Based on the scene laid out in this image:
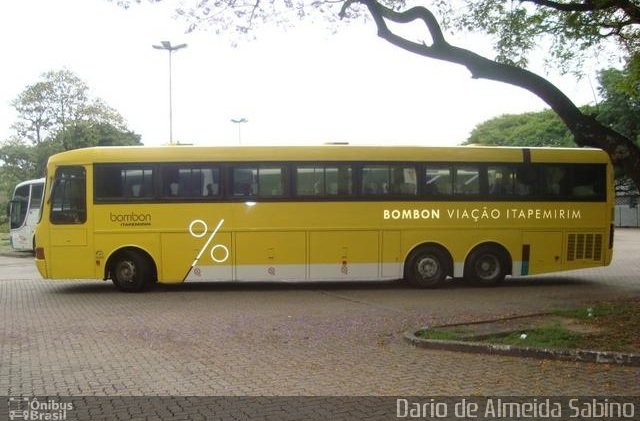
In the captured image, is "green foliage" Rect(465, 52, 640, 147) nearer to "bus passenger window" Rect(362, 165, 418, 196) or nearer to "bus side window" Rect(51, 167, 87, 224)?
"bus passenger window" Rect(362, 165, 418, 196)

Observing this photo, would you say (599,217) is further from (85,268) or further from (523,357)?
(85,268)

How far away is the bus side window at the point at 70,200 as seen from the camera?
44.0 feet

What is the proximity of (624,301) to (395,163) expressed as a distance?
18.1 ft

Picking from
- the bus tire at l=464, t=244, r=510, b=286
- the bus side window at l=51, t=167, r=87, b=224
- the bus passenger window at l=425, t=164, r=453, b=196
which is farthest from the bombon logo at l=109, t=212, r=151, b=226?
the bus tire at l=464, t=244, r=510, b=286

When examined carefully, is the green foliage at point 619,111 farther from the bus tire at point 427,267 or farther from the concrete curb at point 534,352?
the concrete curb at point 534,352

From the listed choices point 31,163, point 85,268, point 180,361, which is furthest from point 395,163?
point 31,163

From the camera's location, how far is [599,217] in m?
14.5

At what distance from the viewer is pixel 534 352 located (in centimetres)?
717

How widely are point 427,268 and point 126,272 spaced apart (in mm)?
6662

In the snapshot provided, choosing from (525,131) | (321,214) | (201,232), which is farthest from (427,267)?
(525,131)

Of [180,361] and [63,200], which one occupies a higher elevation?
[63,200]

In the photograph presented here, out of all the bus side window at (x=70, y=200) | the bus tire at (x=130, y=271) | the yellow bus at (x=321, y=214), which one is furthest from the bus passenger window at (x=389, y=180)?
the bus side window at (x=70, y=200)

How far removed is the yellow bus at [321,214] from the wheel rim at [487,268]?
25mm

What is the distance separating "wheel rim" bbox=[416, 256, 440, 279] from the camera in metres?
14.1
